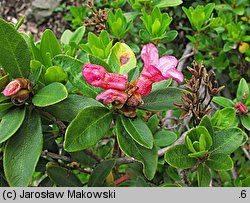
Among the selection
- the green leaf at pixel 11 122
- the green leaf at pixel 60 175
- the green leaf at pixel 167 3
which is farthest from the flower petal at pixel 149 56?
the green leaf at pixel 167 3

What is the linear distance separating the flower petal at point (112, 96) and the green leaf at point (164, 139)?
0.37 m

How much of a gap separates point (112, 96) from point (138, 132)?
126 mm

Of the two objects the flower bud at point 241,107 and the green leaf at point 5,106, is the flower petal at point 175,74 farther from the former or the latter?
the flower bud at point 241,107

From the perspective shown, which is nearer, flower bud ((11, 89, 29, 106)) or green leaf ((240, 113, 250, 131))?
flower bud ((11, 89, 29, 106))

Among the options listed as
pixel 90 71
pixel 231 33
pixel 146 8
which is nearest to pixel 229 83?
pixel 231 33

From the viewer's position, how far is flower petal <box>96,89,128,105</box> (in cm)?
103

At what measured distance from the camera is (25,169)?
3.34 ft

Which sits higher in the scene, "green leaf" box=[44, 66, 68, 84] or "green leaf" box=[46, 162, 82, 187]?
"green leaf" box=[44, 66, 68, 84]

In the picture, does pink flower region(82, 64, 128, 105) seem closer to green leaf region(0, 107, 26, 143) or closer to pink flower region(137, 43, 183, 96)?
pink flower region(137, 43, 183, 96)

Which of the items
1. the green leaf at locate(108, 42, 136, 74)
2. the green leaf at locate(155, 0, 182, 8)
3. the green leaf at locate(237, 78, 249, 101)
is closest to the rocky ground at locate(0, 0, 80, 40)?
the green leaf at locate(155, 0, 182, 8)

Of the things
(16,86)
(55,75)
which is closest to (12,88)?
(16,86)

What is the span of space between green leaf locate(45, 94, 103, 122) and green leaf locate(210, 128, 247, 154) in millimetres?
371
